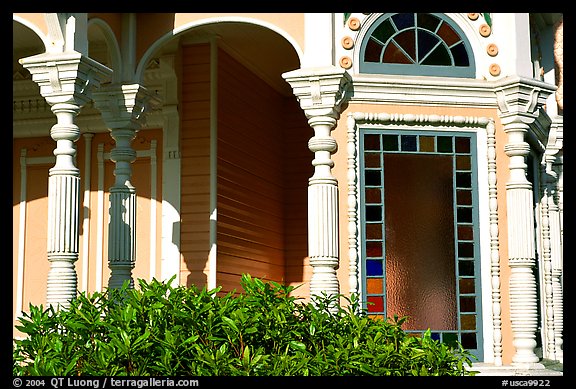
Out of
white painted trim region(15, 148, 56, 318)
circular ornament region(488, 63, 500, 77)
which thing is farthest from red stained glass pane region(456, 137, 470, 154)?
white painted trim region(15, 148, 56, 318)

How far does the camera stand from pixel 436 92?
399 inches

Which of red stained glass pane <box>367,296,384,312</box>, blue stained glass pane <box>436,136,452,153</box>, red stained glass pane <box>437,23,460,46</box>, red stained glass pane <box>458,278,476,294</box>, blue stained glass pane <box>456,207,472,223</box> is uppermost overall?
red stained glass pane <box>437,23,460,46</box>

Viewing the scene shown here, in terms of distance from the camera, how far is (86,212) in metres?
13.0

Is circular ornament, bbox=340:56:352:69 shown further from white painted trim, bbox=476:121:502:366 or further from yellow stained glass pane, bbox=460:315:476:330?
yellow stained glass pane, bbox=460:315:476:330

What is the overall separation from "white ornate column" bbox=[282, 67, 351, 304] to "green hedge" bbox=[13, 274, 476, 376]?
252 centimetres

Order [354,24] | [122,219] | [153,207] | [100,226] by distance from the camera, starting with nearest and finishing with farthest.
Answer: [354,24] → [122,219] → [153,207] → [100,226]

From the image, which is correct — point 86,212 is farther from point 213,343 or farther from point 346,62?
point 213,343

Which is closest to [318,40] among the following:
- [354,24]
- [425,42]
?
[354,24]

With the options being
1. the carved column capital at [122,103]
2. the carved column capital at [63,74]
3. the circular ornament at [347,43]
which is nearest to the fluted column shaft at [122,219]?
the carved column capital at [122,103]

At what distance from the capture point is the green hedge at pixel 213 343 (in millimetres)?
6195

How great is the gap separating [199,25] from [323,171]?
239 centimetres

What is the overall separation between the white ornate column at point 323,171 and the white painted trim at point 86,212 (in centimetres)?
456

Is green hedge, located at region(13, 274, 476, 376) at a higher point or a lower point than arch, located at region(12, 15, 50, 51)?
lower

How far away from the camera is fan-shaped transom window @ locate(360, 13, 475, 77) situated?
10133mm
